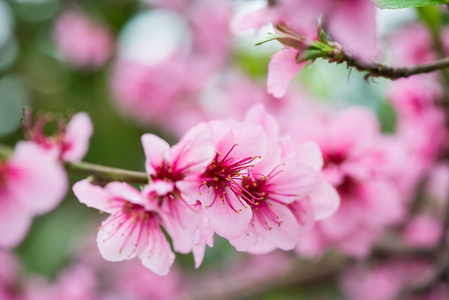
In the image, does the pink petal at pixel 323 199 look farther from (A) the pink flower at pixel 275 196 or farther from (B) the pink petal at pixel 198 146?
(B) the pink petal at pixel 198 146

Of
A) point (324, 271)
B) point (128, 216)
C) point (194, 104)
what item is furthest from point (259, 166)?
point (194, 104)

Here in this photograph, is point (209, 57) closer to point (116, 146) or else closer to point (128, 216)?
point (116, 146)

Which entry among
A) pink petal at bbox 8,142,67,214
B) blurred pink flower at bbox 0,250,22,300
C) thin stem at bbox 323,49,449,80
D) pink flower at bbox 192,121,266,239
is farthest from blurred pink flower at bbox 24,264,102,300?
thin stem at bbox 323,49,449,80

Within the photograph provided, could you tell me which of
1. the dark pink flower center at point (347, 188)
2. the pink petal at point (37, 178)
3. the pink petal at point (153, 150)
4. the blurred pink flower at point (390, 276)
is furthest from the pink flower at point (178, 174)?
the blurred pink flower at point (390, 276)

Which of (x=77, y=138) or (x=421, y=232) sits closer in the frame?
(x=77, y=138)

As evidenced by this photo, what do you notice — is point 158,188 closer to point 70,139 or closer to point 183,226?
point 183,226

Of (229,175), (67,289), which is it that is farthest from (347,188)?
(67,289)

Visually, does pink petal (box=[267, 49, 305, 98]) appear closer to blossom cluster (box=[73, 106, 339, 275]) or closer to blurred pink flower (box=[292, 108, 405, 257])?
blossom cluster (box=[73, 106, 339, 275])
